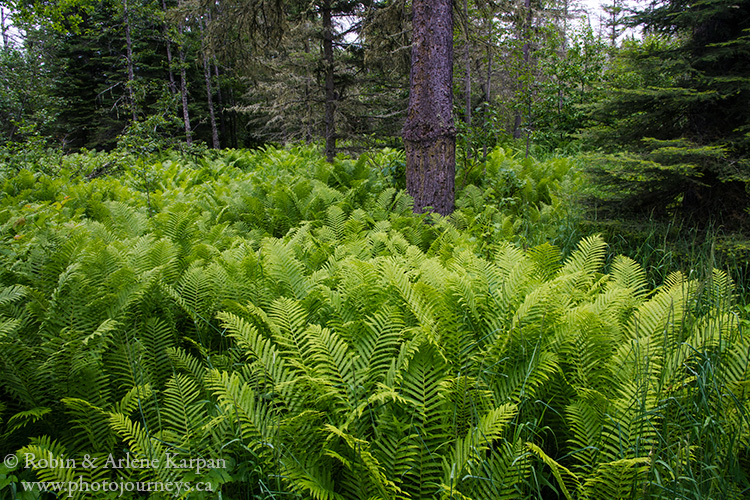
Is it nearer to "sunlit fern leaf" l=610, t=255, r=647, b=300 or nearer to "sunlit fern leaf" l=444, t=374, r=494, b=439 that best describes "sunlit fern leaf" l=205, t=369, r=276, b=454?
"sunlit fern leaf" l=444, t=374, r=494, b=439

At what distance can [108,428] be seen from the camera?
1.76 m

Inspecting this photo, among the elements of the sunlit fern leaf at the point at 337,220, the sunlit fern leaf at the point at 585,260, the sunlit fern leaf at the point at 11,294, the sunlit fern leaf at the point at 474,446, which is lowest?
the sunlit fern leaf at the point at 474,446

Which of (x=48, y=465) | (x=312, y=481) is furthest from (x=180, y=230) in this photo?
(x=312, y=481)

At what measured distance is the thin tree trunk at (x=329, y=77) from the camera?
8.10 metres

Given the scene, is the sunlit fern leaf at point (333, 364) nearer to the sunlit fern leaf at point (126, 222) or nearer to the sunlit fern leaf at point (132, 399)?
the sunlit fern leaf at point (132, 399)

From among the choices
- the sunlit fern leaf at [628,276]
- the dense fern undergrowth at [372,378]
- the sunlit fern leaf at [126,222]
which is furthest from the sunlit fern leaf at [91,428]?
the sunlit fern leaf at [628,276]

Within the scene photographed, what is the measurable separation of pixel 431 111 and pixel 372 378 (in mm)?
3876

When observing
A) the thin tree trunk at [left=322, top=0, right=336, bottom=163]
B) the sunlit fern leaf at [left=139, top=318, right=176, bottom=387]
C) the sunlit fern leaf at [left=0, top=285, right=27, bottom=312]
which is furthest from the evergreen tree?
the thin tree trunk at [left=322, top=0, right=336, bottom=163]

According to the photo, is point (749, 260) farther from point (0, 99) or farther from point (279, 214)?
point (0, 99)

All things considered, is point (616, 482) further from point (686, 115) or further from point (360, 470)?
point (686, 115)

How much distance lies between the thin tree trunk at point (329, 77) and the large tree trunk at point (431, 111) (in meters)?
3.56

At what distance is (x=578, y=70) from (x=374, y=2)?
7785 millimetres

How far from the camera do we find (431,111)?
500 centimetres

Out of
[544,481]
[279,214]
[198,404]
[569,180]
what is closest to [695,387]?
[544,481]
